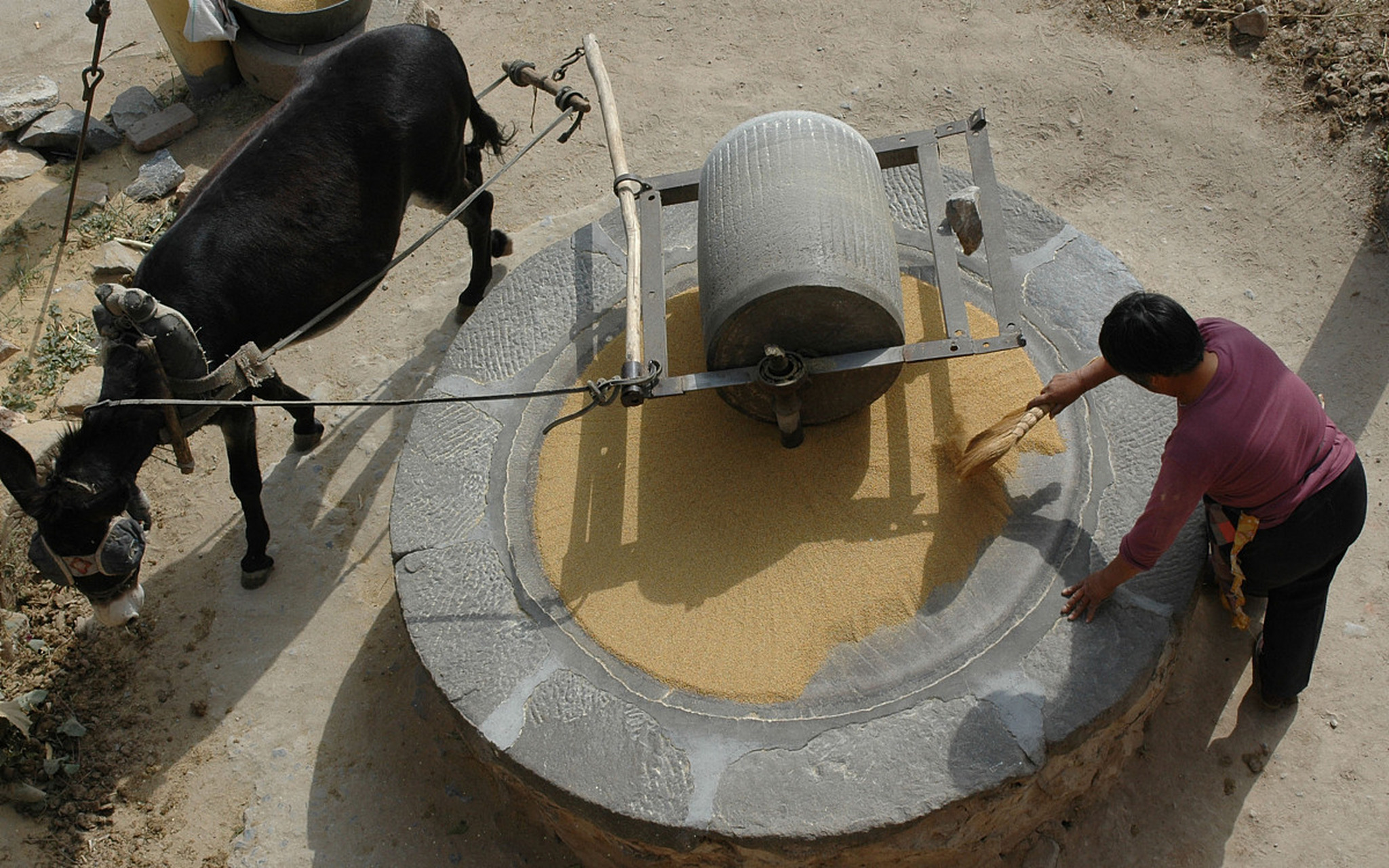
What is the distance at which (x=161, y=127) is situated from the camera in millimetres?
6363

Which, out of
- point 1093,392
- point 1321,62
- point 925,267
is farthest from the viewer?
point 1321,62

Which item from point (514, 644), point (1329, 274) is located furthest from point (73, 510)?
point (1329, 274)

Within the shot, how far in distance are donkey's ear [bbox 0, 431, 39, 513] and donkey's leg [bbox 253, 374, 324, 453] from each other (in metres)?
1.27

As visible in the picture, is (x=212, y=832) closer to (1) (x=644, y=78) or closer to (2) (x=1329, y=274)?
(1) (x=644, y=78)

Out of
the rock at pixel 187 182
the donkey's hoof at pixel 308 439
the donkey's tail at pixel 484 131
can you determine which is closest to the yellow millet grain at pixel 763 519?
the donkey's hoof at pixel 308 439

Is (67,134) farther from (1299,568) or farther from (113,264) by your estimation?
(1299,568)

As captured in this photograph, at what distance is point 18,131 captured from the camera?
6.49 m

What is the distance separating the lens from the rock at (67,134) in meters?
6.36

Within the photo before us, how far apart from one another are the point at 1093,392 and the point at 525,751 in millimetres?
Answer: 2374

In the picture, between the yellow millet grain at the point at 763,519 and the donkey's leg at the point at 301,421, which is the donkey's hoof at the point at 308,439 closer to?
the donkey's leg at the point at 301,421

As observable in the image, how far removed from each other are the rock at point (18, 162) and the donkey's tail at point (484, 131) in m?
3.26

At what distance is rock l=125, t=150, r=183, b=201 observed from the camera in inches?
239

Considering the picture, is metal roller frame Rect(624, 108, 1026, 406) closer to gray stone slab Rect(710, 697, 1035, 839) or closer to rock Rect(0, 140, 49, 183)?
gray stone slab Rect(710, 697, 1035, 839)

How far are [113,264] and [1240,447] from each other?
5.62m
